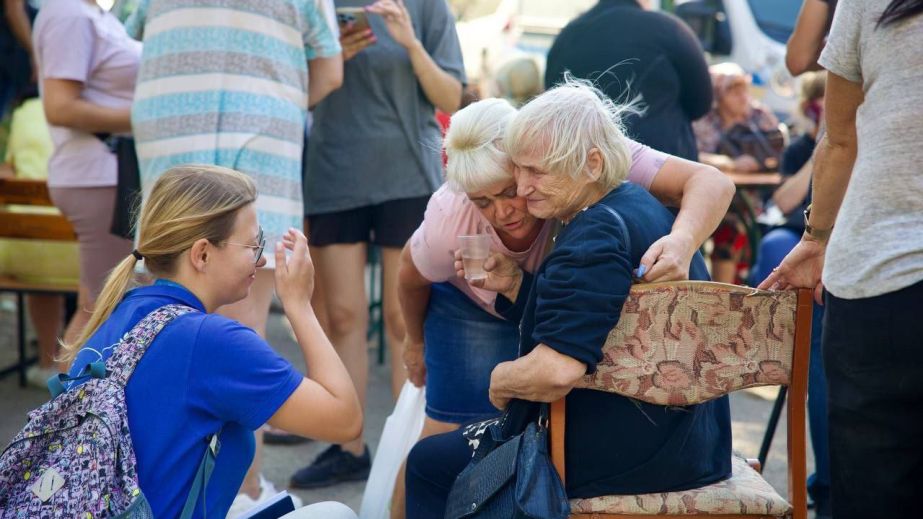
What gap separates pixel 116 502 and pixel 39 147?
352cm

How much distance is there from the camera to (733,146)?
6.66m

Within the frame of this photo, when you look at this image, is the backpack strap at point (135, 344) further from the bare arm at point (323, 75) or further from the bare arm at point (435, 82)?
the bare arm at point (435, 82)

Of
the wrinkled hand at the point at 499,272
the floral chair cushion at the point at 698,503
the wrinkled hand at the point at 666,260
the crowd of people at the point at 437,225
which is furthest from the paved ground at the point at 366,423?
the wrinkled hand at the point at 666,260

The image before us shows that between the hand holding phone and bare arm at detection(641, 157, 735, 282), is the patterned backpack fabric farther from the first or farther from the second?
the hand holding phone

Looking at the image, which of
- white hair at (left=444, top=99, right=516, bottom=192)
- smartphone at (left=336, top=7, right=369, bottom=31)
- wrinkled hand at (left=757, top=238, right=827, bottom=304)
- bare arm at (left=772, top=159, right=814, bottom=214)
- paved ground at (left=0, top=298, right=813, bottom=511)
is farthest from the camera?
bare arm at (left=772, top=159, right=814, bottom=214)

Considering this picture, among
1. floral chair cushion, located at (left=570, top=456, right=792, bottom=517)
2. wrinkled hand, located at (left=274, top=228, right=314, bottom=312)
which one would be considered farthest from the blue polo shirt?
floral chair cushion, located at (left=570, top=456, right=792, bottom=517)

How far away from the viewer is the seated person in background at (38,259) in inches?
189

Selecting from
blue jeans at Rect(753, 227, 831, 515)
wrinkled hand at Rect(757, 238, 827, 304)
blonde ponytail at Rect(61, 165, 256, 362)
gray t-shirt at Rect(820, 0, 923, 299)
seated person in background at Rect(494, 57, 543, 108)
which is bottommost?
seated person in background at Rect(494, 57, 543, 108)

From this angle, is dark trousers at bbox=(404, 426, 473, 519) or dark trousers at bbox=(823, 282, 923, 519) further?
dark trousers at bbox=(404, 426, 473, 519)

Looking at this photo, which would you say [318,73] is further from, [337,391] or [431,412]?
[337,391]

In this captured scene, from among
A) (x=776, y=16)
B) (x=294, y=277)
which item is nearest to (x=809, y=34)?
(x=294, y=277)

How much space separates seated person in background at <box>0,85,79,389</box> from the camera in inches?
189

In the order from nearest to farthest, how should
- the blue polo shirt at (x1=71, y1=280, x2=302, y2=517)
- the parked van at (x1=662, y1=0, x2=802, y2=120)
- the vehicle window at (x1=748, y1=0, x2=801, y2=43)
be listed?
the blue polo shirt at (x1=71, y1=280, x2=302, y2=517) → the parked van at (x1=662, y1=0, x2=802, y2=120) → the vehicle window at (x1=748, y1=0, x2=801, y2=43)

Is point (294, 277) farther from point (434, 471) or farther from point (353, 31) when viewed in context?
point (353, 31)
